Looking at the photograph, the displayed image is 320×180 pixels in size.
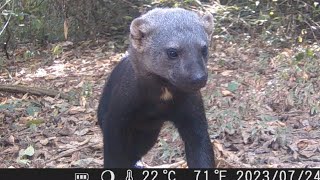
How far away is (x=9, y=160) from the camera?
18.3 feet

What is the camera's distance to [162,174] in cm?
437

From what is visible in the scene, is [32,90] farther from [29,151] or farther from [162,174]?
[162,174]

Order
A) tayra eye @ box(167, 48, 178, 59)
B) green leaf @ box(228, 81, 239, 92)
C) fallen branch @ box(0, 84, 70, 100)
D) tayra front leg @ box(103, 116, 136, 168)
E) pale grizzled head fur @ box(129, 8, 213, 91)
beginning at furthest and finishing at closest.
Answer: fallen branch @ box(0, 84, 70, 100)
green leaf @ box(228, 81, 239, 92)
tayra front leg @ box(103, 116, 136, 168)
tayra eye @ box(167, 48, 178, 59)
pale grizzled head fur @ box(129, 8, 213, 91)

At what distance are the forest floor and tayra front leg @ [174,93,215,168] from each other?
663 mm

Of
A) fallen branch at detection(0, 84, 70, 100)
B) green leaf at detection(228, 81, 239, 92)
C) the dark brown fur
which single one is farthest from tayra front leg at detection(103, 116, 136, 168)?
fallen branch at detection(0, 84, 70, 100)

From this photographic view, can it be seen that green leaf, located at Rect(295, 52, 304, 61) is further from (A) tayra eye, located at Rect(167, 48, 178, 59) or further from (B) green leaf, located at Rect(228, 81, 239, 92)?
(A) tayra eye, located at Rect(167, 48, 178, 59)

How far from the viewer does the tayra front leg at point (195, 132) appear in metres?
4.41

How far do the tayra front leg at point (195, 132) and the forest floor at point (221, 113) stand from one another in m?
0.66

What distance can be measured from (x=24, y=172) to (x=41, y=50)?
647cm

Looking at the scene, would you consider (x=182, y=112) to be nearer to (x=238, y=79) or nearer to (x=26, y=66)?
(x=238, y=79)

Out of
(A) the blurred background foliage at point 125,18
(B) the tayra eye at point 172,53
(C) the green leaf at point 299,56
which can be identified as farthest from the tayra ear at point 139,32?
(C) the green leaf at point 299,56

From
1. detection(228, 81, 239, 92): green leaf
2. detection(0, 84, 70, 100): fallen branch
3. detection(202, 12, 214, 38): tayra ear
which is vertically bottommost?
detection(0, 84, 70, 100): fallen branch

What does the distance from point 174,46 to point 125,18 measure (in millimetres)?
5899

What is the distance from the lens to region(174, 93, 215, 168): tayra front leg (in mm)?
4410
